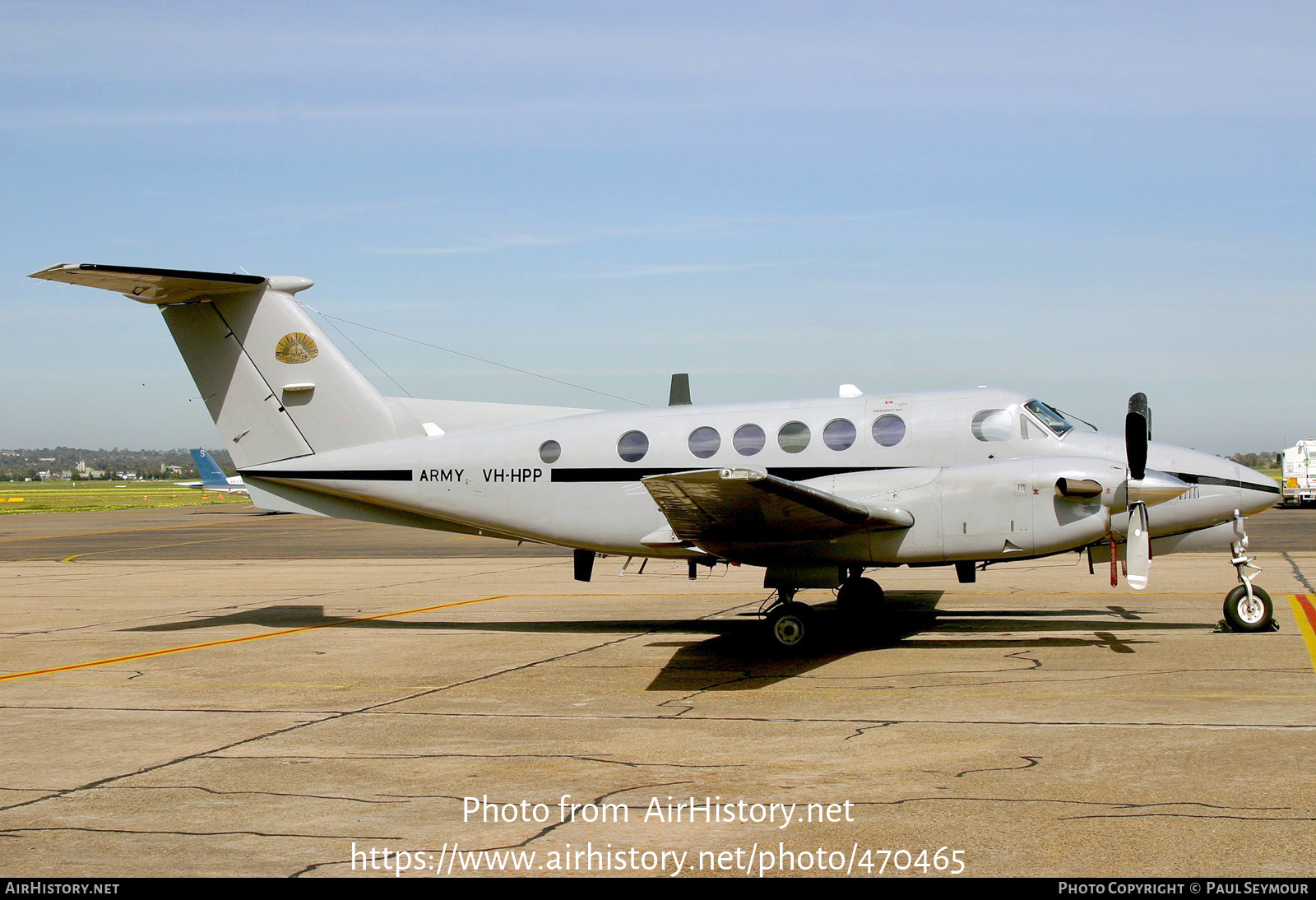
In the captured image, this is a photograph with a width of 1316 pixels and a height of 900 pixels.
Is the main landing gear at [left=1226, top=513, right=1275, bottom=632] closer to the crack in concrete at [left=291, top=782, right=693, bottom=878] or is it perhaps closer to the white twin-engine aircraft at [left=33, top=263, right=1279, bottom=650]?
the white twin-engine aircraft at [left=33, top=263, right=1279, bottom=650]

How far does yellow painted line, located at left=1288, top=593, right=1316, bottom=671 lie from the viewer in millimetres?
11406

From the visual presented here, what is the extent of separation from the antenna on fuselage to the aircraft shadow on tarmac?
318cm

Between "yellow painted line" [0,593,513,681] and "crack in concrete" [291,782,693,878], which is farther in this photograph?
"yellow painted line" [0,593,513,681]

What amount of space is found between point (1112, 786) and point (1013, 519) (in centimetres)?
568

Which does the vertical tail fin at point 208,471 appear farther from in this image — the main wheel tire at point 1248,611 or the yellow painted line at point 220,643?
the main wheel tire at point 1248,611

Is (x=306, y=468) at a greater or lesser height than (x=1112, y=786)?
greater

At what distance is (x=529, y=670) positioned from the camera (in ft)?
37.9

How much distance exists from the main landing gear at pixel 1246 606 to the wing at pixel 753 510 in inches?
158

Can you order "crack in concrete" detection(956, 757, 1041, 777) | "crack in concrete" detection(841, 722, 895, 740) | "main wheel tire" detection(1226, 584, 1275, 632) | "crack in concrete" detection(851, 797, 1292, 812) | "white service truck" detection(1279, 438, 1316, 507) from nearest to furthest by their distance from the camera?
1. "crack in concrete" detection(851, 797, 1292, 812)
2. "crack in concrete" detection(956, 757, 1041, 777)
3. "crack in concrete" detection(841, 722, 895, 740)
4. "main wheel tire" detection(1226, 584, 1275, 632)
5. "white service truck" detection(1279, 438, 1316, 507)

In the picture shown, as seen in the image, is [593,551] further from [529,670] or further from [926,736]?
[926,736]

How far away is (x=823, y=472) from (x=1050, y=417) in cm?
288

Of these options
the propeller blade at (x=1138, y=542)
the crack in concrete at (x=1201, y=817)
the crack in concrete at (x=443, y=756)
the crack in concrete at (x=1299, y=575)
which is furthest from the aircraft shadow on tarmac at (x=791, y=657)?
the crack in concrete at (x=1201, y=817)

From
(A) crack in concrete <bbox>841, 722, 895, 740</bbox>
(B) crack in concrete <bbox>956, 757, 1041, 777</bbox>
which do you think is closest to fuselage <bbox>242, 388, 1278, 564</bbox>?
(A) crack in concrete <bbox>841, 722, 895, 740</bbox>
